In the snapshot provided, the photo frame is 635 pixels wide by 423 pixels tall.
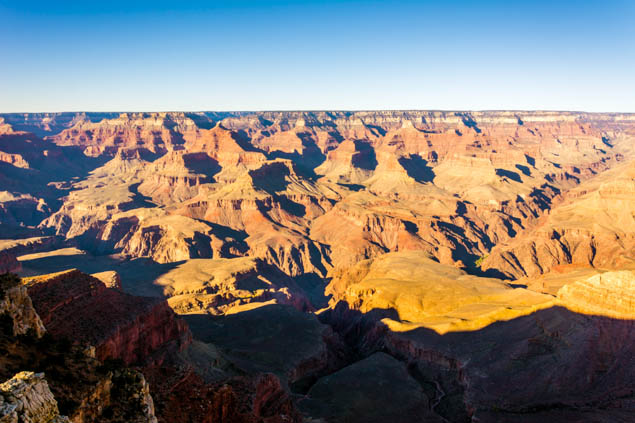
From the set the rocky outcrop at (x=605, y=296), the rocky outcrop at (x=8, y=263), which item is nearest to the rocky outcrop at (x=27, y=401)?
the rocky outcrop at (x=605, y=296)

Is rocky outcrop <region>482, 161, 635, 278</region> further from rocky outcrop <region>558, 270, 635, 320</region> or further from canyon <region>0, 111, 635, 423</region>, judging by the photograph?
rocky outcrop <region>558, 270, 635, 320</region>

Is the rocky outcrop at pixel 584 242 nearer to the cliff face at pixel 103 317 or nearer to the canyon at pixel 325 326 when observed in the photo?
the canyon at pixel 325 326

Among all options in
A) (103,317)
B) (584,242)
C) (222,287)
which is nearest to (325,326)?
(222,287)

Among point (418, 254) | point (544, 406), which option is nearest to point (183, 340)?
point (544, 406)

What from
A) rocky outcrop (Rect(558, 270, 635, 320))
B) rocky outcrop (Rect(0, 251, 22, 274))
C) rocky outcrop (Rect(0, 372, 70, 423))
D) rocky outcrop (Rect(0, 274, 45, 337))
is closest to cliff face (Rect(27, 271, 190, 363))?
rocky outcrop (Rect(0, 274, 45, 337))

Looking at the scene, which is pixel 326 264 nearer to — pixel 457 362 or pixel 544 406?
pixel 457 362

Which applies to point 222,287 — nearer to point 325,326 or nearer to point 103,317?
point 325,326

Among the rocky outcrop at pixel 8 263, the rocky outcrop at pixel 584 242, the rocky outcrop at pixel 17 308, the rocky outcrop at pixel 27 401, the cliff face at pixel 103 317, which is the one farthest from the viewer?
the rocky outcrop at pixel 584 242
